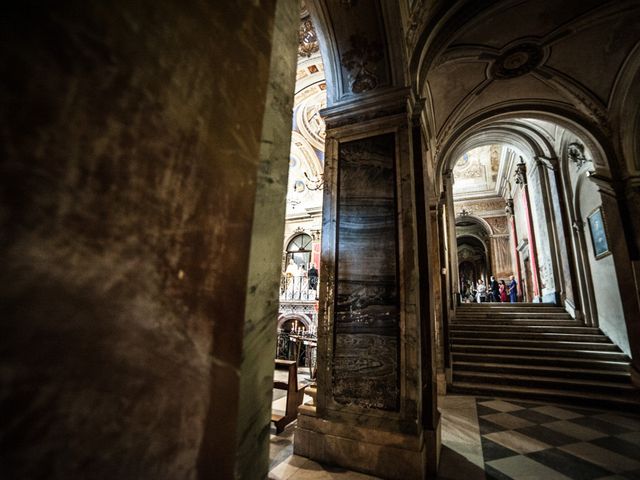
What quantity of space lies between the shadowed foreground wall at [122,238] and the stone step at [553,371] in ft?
20.1

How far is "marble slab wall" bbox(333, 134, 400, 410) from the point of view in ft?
8.11

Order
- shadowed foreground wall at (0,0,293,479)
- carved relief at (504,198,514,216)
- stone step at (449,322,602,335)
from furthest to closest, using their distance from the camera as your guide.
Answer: carved relief at (504,198,514,216) → stone step at (449,322,602,335) → shadowed foreground wall at (0,0,293,479)

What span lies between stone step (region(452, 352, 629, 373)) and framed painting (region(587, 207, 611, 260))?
206 cm

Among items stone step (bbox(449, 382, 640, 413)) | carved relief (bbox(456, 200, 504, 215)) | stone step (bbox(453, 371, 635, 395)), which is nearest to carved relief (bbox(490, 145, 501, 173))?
carved relief (bbox(456, 200, 504, 215))

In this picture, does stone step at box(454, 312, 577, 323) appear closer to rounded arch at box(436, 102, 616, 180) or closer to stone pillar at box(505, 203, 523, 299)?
rounded arch at box(436, 102, 616, 180)

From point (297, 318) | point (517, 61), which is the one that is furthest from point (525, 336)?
point (297, 318)

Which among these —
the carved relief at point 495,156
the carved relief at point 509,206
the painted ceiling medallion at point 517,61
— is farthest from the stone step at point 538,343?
the carved relief at point 495,156

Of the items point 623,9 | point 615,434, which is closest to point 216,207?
point 615,434

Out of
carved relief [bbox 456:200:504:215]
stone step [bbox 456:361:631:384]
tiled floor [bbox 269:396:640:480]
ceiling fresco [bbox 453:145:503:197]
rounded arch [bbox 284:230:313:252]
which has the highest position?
ceiling fresco [bbox 453:145:503:197]

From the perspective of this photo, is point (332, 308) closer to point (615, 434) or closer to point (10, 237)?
point (10, 237)

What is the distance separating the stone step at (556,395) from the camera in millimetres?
4293

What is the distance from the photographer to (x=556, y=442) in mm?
2984

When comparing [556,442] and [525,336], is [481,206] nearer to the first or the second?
[525,336]

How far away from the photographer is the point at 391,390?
2402mm
